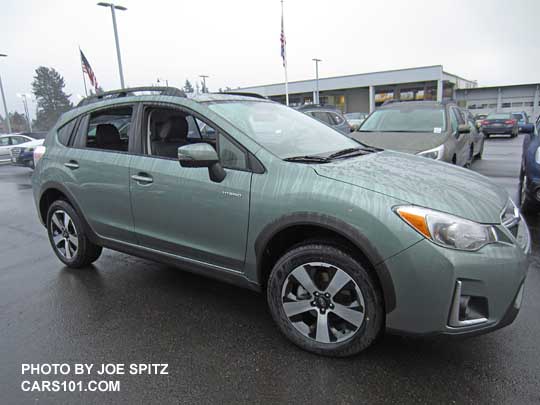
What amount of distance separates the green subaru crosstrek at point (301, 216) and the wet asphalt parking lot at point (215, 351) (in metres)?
0.24

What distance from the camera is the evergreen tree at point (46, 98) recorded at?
248 feet

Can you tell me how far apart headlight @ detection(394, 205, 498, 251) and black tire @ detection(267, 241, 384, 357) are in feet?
1.36

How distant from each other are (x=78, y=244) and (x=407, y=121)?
5916mm

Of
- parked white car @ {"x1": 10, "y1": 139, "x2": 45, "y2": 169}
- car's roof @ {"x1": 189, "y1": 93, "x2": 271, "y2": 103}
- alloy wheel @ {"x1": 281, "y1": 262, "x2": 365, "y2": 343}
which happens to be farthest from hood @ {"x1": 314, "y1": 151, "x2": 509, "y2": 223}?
parked white car @ {"x1": 10, "y1": 139, "x2": 45, "y2": 169}

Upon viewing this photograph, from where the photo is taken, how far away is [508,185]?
7766 mm

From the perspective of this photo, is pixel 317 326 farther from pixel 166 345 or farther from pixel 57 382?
pixel 57 382

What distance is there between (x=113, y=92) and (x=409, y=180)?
2.88 meters

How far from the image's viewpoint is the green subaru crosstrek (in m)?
2.05

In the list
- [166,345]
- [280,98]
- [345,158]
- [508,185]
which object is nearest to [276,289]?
[166,345]

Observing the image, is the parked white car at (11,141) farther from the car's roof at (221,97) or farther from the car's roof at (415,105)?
the car's roof at (221,97)

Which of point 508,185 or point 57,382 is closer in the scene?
point 57,382

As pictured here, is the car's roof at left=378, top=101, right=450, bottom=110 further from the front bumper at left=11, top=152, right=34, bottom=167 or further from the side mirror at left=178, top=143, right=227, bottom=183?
the front bumper at left=11, top=152, right=34, bottom=167

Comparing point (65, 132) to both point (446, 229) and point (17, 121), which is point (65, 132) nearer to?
point (446, 229)

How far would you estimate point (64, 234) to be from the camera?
402 cm
